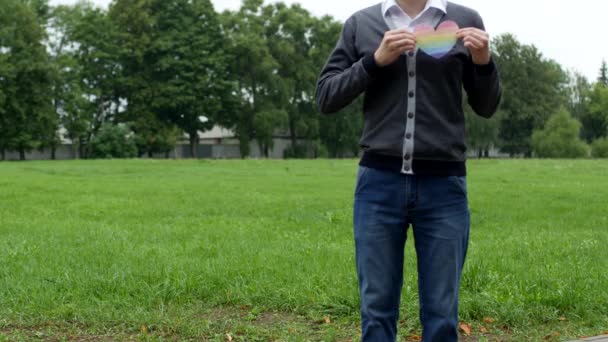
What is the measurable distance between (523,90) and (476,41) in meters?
77.1

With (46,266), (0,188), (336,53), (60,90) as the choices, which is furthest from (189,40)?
(336,53)

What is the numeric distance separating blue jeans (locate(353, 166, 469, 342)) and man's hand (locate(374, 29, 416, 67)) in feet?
1.55

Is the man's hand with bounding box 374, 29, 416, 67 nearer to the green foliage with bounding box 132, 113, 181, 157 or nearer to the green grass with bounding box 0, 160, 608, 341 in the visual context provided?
the green grass with bounding box 0, 160, 608, 341

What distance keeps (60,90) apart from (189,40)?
10374 millimetres

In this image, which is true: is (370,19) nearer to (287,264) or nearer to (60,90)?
(287,264)

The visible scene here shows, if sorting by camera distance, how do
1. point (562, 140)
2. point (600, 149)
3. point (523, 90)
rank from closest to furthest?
1. point (562, 140)
2. point (600, 149)
3. point (523, 90)

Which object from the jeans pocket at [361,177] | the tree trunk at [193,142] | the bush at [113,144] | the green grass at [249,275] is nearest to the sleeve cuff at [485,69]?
the jeans pocket at [361,177]

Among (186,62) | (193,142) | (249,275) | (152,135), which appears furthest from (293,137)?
(249,275)

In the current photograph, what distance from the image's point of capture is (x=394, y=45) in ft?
9.29

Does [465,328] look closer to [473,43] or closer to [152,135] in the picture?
[473,43]

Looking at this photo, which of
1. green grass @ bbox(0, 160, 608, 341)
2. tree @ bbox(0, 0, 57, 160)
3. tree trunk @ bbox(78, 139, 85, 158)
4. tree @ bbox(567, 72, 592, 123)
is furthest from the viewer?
tree @ bbox(567, 72, 592, 123)

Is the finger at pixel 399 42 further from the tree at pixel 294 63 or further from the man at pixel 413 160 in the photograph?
the tree at pixel 294 63

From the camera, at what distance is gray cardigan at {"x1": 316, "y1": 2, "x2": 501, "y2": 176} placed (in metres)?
2.96

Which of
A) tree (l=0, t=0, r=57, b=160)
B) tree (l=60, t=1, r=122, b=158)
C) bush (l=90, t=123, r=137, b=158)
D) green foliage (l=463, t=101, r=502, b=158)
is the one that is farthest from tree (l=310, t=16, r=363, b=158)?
tree (l=0, t=0, r=57, b=160)
